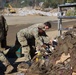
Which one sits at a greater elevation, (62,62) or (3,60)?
(62,62)

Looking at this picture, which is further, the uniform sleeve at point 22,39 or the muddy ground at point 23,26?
the muddy ground at point 23,26

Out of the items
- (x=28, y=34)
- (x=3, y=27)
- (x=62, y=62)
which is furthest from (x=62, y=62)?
(x=3, y=27)

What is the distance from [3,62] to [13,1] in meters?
54.9

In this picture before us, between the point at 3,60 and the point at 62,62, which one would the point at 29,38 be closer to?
the point at 3,60

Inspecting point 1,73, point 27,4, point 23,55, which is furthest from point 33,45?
point 27,4

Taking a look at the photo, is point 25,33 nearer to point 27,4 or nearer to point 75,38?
point 75,38

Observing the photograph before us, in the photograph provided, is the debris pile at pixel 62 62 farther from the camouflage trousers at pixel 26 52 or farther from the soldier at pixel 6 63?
the camouflage trousers at pixel 26 52

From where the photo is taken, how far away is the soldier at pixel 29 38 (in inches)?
375

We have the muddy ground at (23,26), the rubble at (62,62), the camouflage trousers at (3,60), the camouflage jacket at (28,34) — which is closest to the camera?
the rubble at (62,62)

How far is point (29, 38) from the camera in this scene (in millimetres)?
10117

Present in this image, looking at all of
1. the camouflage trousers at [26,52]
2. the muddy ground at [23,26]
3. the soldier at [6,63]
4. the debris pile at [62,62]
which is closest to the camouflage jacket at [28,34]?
the camouflage trousers at [26,52]

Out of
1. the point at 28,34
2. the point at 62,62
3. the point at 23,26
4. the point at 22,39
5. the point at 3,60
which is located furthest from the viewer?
the point at 23,26

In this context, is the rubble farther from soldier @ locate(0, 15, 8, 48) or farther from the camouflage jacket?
soldier @ locate(0, 15, 8, 48)

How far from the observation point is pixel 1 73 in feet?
29.2
